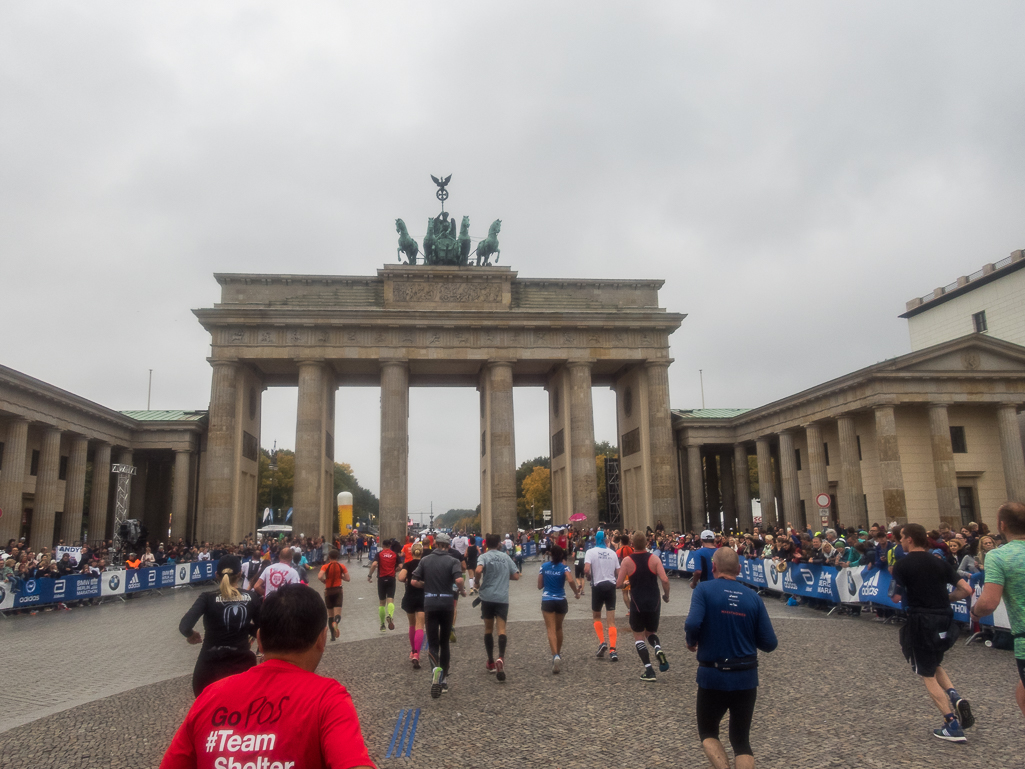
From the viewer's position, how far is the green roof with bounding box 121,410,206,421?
48781 millimetres

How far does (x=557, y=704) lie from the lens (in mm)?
8578

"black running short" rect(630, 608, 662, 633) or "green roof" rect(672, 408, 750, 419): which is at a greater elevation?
"green roof" rect(672, 408, 750, 419)

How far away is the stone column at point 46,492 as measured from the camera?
35844 mm

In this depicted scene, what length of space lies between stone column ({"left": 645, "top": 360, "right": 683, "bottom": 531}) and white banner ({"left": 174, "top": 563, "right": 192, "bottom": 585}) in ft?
86.9

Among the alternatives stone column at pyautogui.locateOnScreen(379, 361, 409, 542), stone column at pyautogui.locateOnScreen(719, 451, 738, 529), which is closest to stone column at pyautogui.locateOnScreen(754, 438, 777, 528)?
stone column at pyautogui.locateOnScreen(719, 451, 738, 529)

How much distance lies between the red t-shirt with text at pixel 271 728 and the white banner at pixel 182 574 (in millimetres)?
29597

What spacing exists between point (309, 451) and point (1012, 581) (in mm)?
41478

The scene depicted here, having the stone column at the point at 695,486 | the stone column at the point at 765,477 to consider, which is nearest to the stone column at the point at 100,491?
the stone column at the point at 695,486

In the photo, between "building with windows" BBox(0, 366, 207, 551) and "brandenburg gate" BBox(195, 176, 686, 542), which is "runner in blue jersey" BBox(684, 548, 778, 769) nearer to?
"building with windows" BBox(0, 366, 207, 551)

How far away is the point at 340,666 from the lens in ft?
38.2

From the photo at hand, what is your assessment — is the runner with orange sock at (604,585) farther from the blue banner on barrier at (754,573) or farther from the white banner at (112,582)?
the white banner at (112,582)

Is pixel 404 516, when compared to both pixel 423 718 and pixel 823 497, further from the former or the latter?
pixel 423 718

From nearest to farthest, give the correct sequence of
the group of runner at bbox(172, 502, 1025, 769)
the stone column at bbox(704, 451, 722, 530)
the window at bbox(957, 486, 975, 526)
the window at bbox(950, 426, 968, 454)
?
1. the group of runner at bbox(172, 502, 1025, 769)
2. the window at bbox(957, 486, 975, 526)
3. the window at bbox(950, 426, 968, 454)
4. the stone column at bbox(704, 451, 722, 530)

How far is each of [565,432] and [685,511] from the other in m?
11.5
